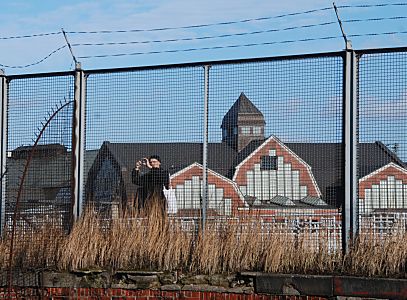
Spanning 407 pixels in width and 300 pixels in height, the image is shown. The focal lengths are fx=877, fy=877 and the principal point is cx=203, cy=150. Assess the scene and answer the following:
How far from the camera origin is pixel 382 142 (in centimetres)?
959

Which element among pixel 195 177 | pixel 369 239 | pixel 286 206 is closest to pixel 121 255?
pixel 195 177

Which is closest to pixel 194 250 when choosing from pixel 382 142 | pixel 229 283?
pixel 229 283

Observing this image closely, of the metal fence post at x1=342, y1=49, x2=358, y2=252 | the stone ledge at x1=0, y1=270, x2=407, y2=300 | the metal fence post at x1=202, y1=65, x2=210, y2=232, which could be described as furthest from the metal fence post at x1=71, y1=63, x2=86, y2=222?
the metal fence post at x1=342, y1=49, x2=358, y2=252

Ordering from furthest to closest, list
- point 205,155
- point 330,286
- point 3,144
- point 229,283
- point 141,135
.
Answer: point 3,144
point 141,135
point 205,155
point 229,283
point 330,286

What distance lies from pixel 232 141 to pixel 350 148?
4.54ft

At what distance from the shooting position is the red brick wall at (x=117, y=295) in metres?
9.61

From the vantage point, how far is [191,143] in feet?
34.4

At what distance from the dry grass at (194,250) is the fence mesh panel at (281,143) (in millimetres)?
220

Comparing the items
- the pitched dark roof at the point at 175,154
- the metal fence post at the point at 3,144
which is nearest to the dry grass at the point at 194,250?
the pitched dark roof at the point at 175,154

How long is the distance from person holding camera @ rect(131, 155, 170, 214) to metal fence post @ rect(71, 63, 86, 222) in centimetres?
84

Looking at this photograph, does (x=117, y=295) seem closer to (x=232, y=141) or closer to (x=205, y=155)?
(x=205, y=155)

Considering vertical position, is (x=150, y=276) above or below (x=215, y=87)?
below

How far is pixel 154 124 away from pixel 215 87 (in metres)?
0.86

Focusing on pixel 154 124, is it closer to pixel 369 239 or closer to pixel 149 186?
pixel 149 186
